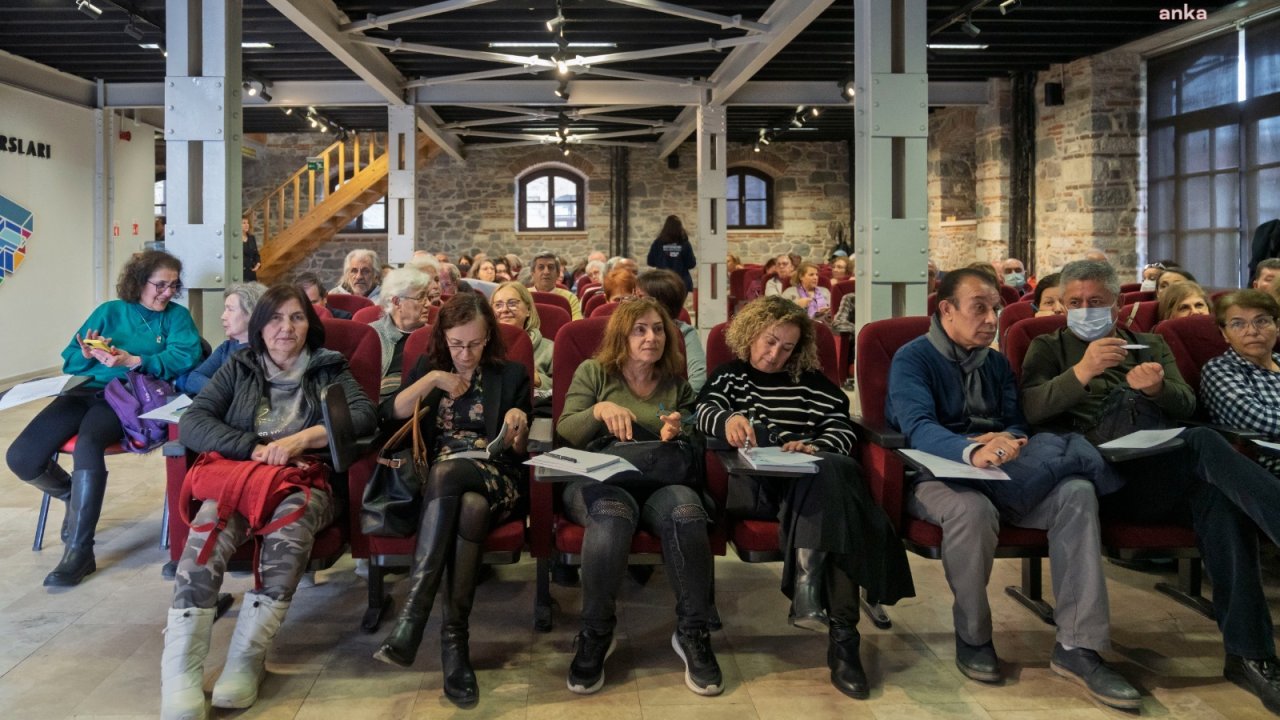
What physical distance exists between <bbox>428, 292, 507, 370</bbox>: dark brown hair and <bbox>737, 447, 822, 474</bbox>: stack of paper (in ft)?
2.84

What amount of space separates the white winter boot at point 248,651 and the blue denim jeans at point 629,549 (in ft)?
2.76

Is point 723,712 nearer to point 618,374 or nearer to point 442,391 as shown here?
point 618,374

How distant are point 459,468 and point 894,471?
4.09 ft

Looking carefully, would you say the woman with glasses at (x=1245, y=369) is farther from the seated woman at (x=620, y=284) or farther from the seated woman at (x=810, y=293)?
the seated woman at (x=810, y=293)

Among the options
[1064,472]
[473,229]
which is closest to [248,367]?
[1064,472]

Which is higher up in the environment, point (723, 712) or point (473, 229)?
point (473, 229)

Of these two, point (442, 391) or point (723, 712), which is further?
point (442, 391)

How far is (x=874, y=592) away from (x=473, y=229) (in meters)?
15.0

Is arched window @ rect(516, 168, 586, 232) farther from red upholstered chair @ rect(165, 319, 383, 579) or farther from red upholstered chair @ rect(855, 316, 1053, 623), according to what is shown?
red upholstered chair @ rect(165, 319, 383, 579)

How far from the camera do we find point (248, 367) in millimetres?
3188

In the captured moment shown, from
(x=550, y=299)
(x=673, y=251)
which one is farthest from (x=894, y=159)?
(x=673, y=251)

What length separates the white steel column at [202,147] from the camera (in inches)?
179

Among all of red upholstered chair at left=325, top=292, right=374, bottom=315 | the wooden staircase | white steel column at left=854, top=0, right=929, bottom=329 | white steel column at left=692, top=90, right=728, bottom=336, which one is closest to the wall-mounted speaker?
white steel column at left=692, top=90, right=728, bottom=336

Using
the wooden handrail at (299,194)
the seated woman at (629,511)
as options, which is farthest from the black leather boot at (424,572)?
the wooden handrail at (299,194)
